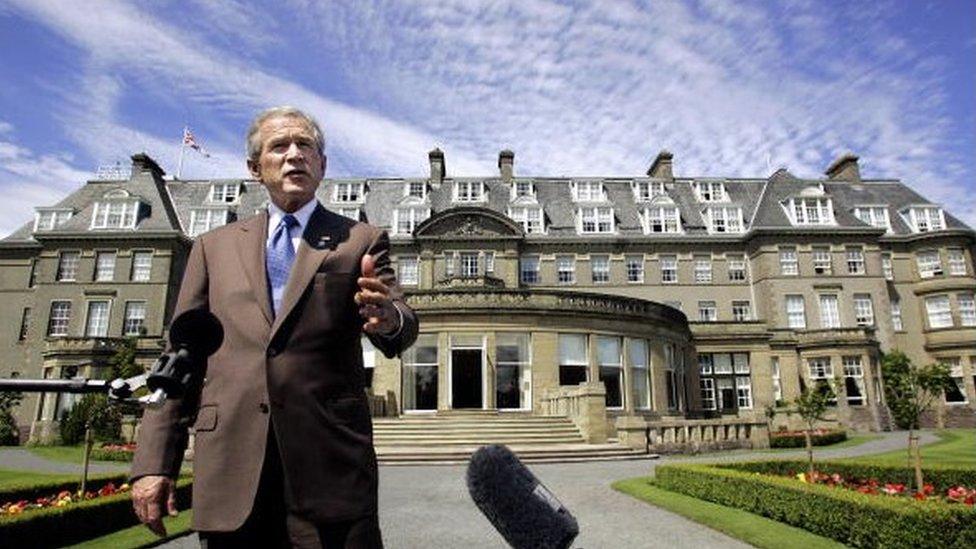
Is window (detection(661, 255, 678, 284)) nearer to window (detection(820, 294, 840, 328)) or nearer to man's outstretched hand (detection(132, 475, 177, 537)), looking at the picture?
window (detection(820, 294, 840, 328))

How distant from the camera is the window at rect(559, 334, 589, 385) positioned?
28.3 metres

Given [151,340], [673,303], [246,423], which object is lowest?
[246,423]

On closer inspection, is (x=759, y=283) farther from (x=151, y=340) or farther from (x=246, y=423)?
(x=246, y=423)

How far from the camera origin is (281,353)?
2.89 metres

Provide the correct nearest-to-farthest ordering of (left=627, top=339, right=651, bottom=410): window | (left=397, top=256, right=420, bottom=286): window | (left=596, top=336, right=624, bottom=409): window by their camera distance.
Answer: (left=596, top=336, right=624, bottom=409): window
(left=627, top=339, right=651, bottom=410): window
(left=397, top=256, right=420, bottom=286): window

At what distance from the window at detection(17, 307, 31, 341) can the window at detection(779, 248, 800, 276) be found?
49801mm

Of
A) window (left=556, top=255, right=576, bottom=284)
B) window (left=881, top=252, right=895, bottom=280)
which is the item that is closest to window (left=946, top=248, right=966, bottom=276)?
window (left=881, top=252, right=895, bottom=280)

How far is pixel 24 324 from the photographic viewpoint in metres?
41.2

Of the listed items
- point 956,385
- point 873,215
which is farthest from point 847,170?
Result: point 956,385

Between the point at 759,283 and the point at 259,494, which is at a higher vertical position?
the point at 759,283

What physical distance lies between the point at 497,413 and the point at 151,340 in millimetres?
23455

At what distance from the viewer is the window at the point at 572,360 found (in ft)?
92.8

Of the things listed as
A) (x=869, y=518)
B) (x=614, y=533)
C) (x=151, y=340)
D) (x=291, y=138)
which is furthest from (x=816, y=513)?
(x=151, y=340)

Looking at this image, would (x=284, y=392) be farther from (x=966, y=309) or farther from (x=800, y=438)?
(x=966, y=309)
